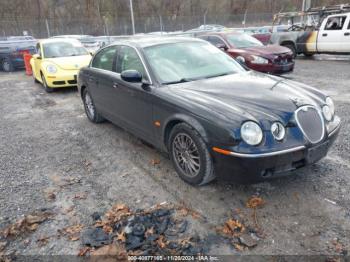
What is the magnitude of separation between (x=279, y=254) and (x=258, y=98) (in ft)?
5.06

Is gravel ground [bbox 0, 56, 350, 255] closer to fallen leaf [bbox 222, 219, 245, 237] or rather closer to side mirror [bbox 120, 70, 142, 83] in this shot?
fallen leaf [bbox 222, 219, 245, 237]

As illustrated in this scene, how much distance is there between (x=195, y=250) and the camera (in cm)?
251

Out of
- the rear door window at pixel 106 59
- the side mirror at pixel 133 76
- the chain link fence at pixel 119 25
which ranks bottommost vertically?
the side mirror at pixel 133 76

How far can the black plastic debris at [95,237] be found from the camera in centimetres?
264

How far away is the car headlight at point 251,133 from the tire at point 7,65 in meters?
14.6

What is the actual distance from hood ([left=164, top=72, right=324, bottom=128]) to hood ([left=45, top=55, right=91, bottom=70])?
236 inches

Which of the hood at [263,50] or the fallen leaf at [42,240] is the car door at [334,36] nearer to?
the hood at [263,50]

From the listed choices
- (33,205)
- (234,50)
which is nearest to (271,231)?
(33,205)

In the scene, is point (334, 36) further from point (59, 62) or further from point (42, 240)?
point (42, 240)

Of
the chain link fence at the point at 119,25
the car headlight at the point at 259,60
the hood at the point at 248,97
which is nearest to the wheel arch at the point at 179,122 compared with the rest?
the hood at the point at 248,97

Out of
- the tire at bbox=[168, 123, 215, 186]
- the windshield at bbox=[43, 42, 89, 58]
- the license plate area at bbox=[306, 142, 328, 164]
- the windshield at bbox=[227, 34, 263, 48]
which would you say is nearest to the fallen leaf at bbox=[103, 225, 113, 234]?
the tire at bbox=[168, 123, 215, 186]

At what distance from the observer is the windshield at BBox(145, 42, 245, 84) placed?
3.76 meters

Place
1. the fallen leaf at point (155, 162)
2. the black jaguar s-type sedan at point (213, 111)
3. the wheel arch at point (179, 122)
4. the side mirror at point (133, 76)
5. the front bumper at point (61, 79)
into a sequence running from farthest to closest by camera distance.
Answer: the front bumper at point (61, 79)
the fallen leaf at point (155, 162)
the side mirror at point (133, 76)
the wheel arch at point (179, 122)
the black jaguar s-type sedan at point (213, 111)

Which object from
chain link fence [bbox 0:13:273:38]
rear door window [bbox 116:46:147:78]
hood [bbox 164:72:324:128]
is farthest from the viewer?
chain link fence [bbox 0:13:273:38]
